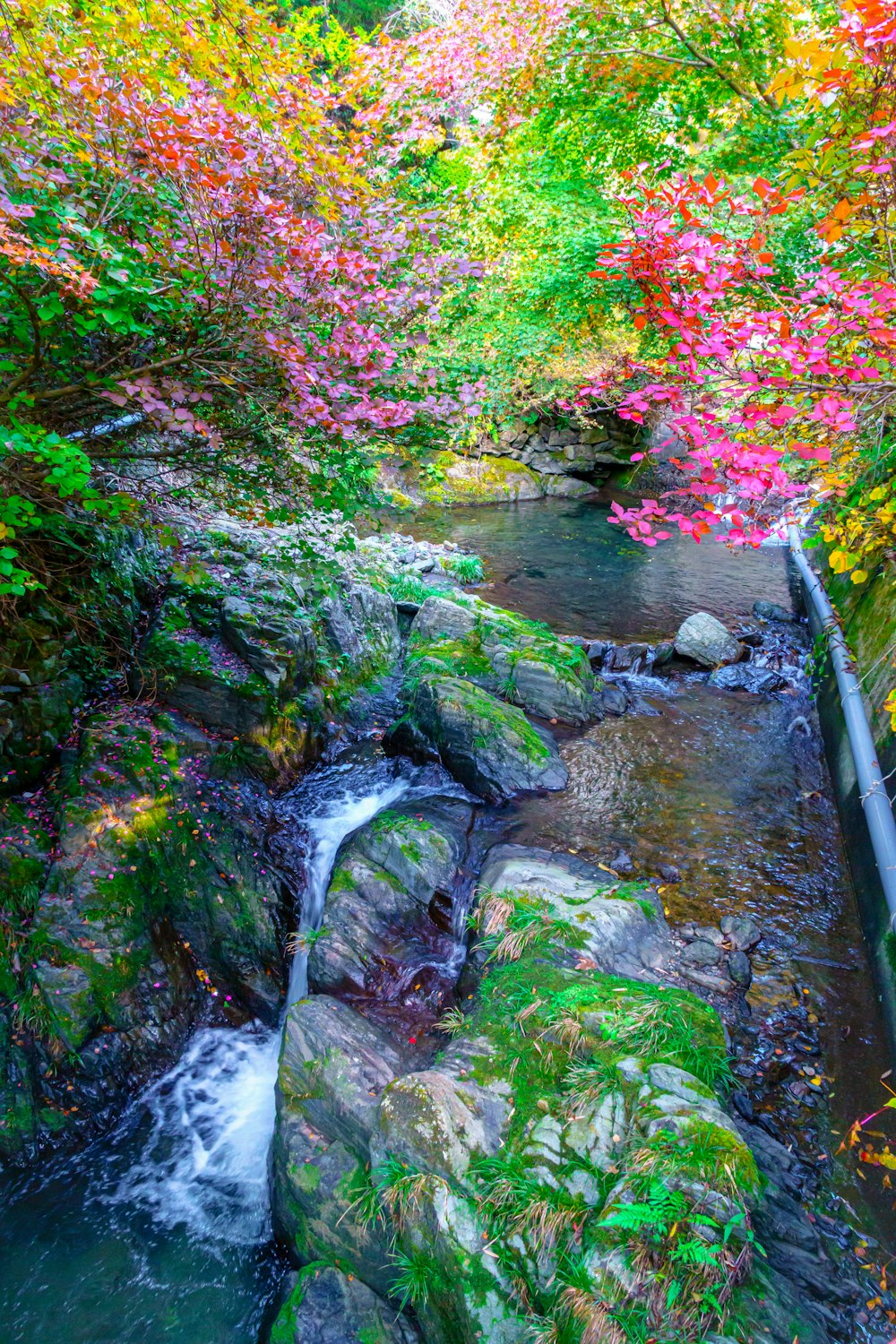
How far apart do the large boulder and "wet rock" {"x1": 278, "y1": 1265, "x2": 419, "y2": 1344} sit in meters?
4.29

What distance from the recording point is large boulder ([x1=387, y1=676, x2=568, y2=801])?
7.25 metres

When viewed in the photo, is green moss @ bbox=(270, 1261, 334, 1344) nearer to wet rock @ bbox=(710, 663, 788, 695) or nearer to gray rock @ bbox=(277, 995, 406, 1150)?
gray rock @ bbox=(277, 995, 406, 1150)

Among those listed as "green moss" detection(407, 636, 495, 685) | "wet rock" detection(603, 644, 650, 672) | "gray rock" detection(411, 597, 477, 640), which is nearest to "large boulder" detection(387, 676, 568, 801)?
"green moss" detection(407, 636, 495, 685)

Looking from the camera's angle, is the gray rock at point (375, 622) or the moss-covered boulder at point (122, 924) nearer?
the moss-covered boulder at point (122, 924)

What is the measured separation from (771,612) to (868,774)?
8006 millimetres

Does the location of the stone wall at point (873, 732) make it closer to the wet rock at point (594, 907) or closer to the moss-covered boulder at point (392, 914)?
the wet rock at point (594, 907)

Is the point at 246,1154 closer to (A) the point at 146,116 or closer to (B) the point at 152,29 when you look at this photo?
(A) the point at 146,116

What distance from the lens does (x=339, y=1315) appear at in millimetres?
3221

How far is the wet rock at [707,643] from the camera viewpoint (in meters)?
10.4

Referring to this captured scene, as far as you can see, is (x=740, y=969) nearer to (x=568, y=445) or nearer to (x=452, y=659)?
(x=452, y=659)

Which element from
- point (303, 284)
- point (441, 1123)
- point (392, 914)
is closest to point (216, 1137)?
point (392, 914)

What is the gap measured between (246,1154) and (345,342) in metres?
5.63

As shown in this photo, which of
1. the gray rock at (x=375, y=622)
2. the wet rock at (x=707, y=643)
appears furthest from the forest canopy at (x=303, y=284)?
the wet rock at (x=707, y=643)

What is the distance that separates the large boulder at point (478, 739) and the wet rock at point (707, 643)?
3846 mm
